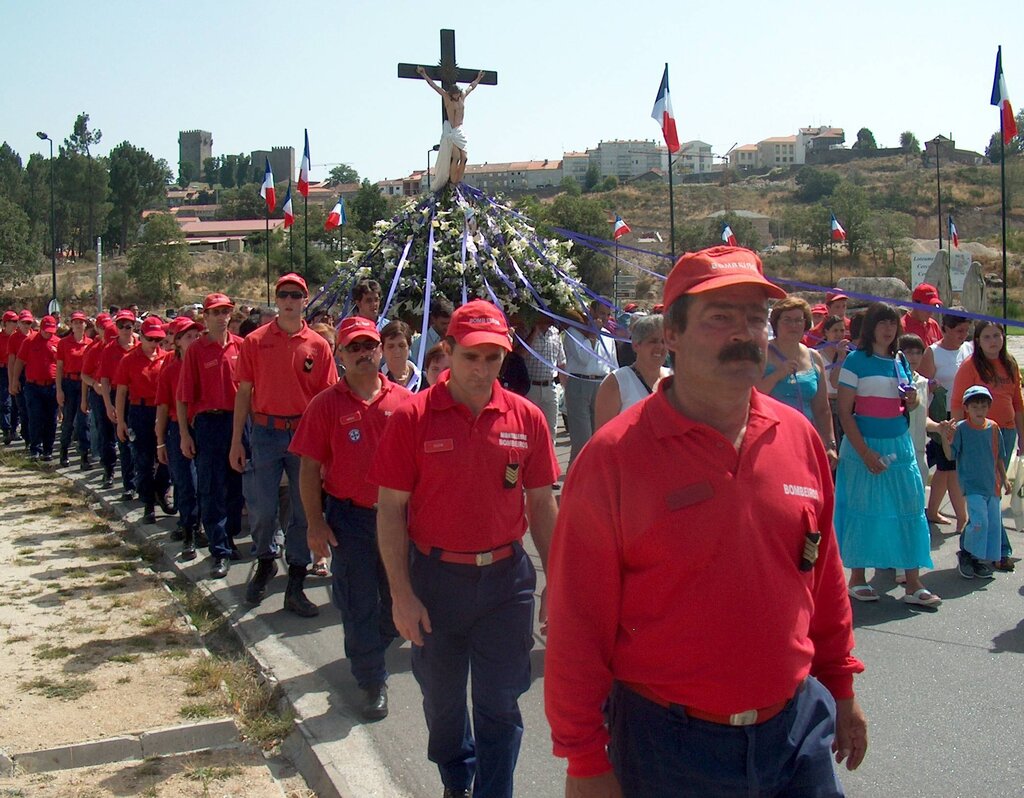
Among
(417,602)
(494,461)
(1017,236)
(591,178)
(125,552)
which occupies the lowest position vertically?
(125,552)

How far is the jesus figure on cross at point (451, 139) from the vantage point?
28.0 ft

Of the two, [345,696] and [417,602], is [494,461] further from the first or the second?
[345,696]

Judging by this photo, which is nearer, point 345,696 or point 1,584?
point 345,696

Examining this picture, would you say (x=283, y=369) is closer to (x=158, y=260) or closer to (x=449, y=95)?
(x=449, y=95)

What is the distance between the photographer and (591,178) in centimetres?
13525

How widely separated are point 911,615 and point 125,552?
625 centimetres

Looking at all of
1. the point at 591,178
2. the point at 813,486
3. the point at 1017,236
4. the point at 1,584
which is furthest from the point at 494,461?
the point at 591,178

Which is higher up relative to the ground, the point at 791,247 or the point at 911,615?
the point at 791,247

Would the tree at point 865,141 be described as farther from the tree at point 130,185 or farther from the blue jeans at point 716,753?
the blue jeans at point 716,753

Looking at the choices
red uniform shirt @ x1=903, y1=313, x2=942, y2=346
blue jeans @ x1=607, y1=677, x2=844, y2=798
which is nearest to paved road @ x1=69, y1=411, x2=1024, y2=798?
blue jeans @ x1=607, y1=677, x2=844, y2=798

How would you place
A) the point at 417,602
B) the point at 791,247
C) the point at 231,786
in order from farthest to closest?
the point at 791,247 < the point at 231,786 < the point at 417,602

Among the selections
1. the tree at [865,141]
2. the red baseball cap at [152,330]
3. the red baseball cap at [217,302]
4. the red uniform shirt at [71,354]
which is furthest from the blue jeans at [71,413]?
the tree at [865,141]

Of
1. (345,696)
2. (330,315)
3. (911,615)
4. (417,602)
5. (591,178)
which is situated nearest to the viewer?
(417,602)

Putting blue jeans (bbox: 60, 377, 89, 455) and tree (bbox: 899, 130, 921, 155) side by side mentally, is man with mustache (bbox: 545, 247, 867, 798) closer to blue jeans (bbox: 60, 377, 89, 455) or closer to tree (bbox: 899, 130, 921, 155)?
blue jeans (bbox: 60, 377, 89, 455)
